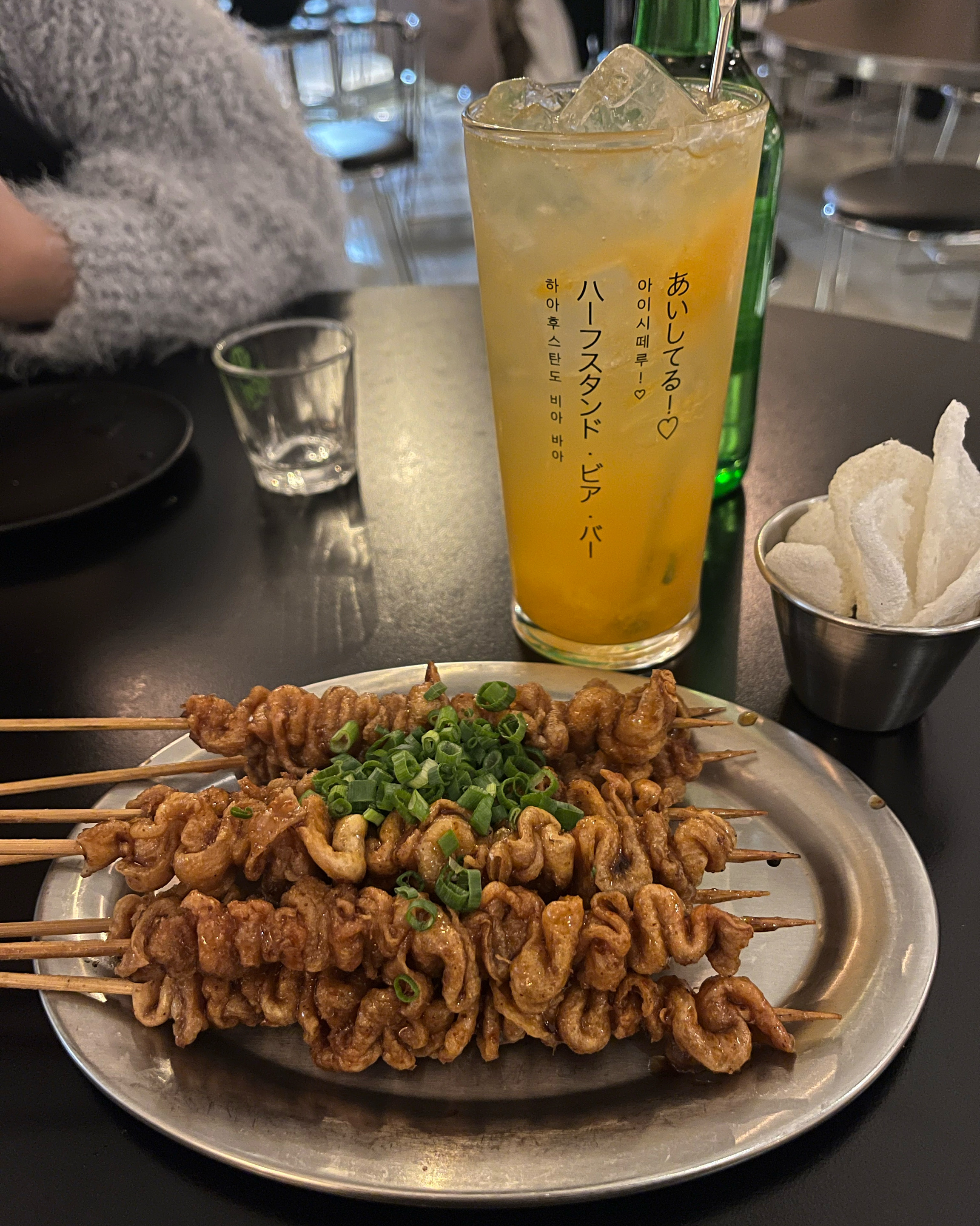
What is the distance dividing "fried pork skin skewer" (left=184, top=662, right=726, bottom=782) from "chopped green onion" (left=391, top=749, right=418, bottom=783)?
0.25 ft

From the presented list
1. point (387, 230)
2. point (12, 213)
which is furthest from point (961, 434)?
point (387, 230)

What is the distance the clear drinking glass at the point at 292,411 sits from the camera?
1.57m

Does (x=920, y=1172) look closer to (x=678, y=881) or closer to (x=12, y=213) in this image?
(x=678, y=881)

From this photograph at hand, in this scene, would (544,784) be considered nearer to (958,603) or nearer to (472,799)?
(472,799)

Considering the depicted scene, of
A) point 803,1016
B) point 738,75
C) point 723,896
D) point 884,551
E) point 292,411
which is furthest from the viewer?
point 292,411

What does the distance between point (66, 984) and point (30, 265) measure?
1.68 meters

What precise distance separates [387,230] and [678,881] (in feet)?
20.7

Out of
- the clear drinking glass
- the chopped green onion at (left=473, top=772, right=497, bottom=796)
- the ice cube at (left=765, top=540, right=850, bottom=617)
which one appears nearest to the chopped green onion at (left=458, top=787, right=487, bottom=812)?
the chopped green onion at (left=473, top=772, right=497, bottom=796)

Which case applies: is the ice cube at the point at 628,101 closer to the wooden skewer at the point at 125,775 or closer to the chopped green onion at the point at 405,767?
the chopped green onion at the point at 405,767

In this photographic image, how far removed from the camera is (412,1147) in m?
0.70

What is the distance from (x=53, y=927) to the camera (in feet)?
2.77

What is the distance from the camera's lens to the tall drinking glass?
89 centimetres

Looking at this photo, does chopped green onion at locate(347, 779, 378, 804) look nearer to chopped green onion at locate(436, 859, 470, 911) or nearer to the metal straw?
chopped green onion at locate(436, 859, 470, 911)

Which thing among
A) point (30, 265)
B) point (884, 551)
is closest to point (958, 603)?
point (884, 551)
